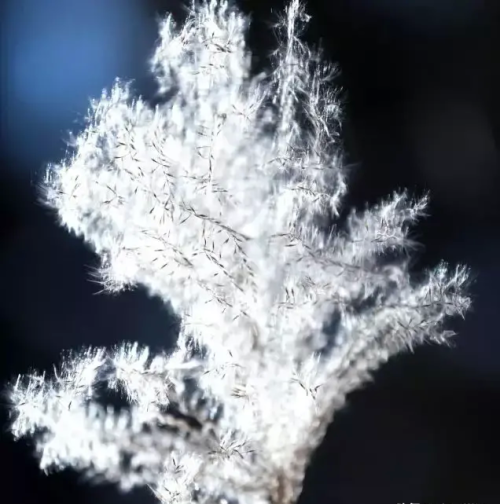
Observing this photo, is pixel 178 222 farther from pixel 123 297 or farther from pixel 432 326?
pixel 432 326

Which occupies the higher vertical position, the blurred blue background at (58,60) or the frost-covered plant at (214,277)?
the blurred blue background at (58,60)

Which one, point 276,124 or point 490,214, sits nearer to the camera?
point 276,124

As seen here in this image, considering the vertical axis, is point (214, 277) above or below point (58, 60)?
below

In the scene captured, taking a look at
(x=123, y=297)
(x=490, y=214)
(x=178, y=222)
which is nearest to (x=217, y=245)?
(x=178, y=222)

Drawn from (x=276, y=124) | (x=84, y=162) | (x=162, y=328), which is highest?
(x=276, y=124)

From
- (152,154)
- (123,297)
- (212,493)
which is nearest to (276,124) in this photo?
(152,154)

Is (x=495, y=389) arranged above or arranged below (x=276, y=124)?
below

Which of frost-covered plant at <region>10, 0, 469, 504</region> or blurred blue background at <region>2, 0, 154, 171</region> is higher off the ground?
blurred blue background at <region>2, 0, 154, 171</region>
